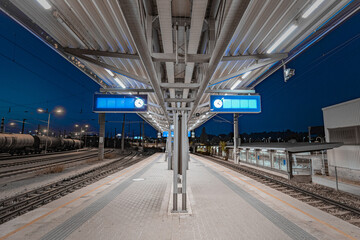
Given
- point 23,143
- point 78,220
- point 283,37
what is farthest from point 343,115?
point 23,143

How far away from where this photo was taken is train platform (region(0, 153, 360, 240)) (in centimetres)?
396

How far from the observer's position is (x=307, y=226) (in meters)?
4.34

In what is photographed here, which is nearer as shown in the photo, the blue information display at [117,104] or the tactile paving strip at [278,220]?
the tactile paving strip at [278,220]

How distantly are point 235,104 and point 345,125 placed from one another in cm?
1248

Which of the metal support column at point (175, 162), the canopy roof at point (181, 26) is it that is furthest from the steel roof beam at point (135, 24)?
the metal support column at point (175, 162)

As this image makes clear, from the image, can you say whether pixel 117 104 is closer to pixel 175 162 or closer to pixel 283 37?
pixel 175 162

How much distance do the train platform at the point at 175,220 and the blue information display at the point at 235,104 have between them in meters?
3.52

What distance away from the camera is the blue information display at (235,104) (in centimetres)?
798

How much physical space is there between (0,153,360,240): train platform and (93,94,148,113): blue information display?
3.37m

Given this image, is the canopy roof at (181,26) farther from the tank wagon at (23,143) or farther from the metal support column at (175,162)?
the tank wagon at (23,143)

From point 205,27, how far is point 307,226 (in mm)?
5541

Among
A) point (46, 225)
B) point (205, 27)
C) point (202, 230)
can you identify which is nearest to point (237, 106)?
point (205, 27)

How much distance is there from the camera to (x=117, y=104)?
758 cm

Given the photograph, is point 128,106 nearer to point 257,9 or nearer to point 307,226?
point 257,9
